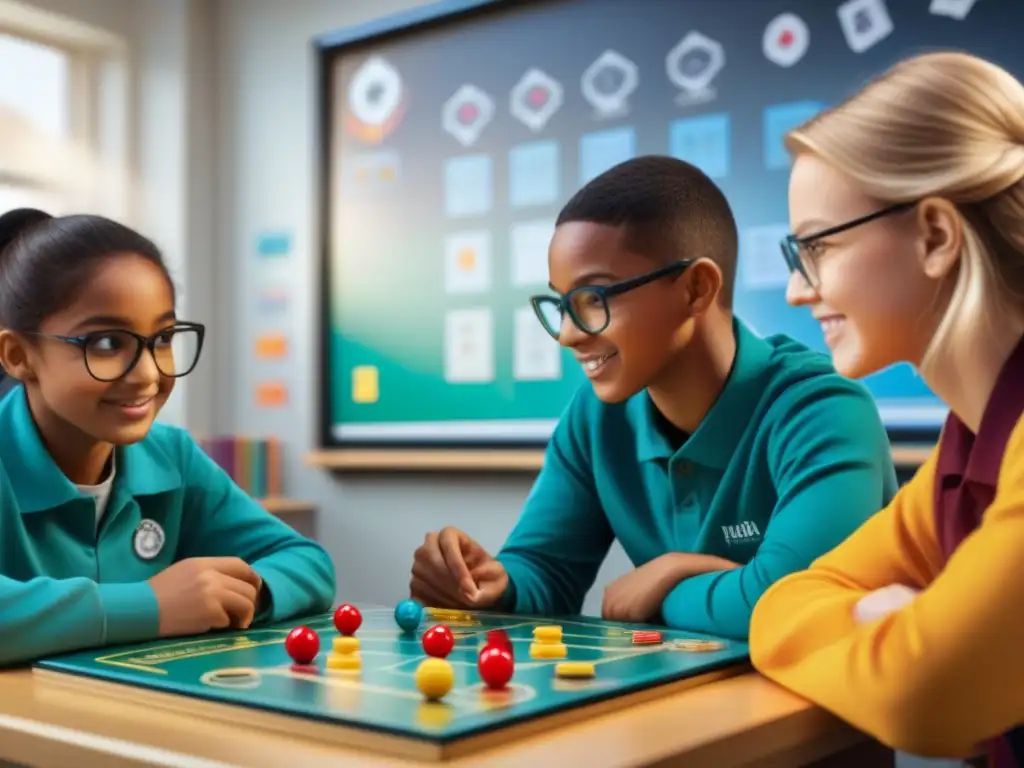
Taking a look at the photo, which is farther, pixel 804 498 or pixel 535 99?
pixel 535 99

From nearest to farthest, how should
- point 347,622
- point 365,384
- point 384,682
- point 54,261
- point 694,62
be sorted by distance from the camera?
1. point 384,682
2. point 347,622
3. point 54,261
4. point 694,62
5. point 365,384

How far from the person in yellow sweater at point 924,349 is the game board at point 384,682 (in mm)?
122

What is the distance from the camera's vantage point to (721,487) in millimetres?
1265

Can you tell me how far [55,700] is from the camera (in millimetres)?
851

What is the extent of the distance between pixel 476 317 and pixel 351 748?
8.49 feet

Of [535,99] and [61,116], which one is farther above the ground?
[61,116]

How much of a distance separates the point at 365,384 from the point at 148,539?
218 cm

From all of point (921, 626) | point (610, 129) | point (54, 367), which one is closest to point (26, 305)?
point (54, 367)

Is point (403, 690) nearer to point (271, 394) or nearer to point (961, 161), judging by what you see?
point (961, 161)

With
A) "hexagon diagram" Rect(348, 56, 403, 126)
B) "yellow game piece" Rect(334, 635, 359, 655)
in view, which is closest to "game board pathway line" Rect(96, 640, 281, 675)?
"yellow game piece" Rect(334, 635, 359, 655)

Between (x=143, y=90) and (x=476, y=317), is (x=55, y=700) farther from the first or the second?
(x=143, y=90)

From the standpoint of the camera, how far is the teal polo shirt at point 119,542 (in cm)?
101

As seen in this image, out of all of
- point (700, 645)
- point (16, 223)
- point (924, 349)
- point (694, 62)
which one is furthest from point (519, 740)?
point (694, 62)

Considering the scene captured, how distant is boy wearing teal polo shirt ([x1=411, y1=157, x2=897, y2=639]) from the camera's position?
3.85ft
